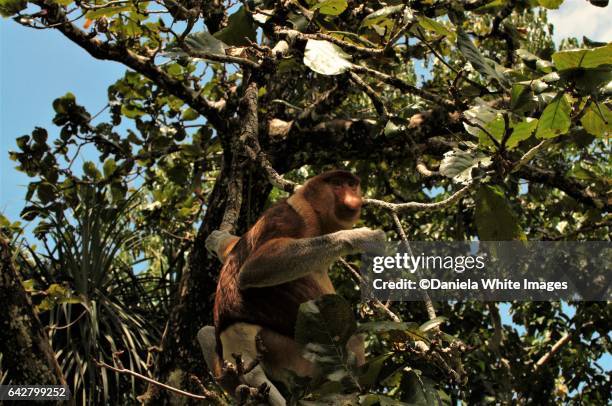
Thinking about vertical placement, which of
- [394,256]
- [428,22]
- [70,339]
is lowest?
[70,339]

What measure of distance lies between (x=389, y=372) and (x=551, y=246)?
2983mm

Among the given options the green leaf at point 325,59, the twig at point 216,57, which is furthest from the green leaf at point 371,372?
the twig at point 216,57

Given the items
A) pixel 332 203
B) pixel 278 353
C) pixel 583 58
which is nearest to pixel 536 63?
pixel 583 58

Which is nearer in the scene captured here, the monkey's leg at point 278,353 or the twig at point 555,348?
the monkey's leg at point 278,353

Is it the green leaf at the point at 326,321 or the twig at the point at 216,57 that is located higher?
the twig at the point at 216,57

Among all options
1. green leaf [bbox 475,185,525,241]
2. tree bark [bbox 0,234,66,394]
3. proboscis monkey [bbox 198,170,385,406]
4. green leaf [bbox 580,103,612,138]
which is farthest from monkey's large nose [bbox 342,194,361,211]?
tree bark [bbox 0,234,66,394]

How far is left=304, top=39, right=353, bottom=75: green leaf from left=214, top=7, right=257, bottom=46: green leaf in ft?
1.65

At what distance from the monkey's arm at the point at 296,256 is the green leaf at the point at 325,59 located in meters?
0.59

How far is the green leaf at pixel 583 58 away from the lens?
1.84m

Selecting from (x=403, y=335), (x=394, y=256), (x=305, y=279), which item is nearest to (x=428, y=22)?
(x=305, y=279)

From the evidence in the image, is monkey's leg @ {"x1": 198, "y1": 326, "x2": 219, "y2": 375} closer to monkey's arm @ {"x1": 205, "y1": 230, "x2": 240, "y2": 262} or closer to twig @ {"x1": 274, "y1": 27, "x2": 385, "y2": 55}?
monkey's arm @ {"x1": 205, "y1": 230, "x2": 240, "y2": 262}

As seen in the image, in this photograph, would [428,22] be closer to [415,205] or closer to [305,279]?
[415,205]

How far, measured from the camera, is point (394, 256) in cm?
365

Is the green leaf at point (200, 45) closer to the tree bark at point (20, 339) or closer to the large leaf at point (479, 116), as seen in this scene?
the large leaf at point (479, 116)
